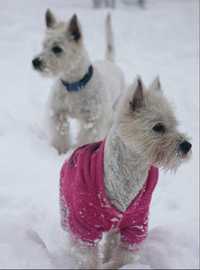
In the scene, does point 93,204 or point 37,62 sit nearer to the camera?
point 93,204

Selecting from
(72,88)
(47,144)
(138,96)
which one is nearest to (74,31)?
(72,88)

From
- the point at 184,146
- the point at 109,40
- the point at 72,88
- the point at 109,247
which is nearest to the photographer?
the point at 184,146

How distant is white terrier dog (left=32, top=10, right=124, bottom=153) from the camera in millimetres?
5387

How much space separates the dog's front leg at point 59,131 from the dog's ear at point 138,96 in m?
2.68

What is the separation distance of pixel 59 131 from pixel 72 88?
1.68ft

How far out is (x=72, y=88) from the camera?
539cm

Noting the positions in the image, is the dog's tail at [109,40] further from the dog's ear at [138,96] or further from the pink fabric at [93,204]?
the dog's ear at [138,96]

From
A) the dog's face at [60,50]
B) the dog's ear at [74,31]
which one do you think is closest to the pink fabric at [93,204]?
the dog's face at [60,50]

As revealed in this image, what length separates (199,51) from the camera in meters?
9.93

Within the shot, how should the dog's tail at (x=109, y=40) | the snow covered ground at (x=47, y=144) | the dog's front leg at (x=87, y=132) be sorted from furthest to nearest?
the dog's tail at (x=109, y=40) → the dog's front leg at (x=87, y=132) → the snow covered ground at (x=47, y=144)

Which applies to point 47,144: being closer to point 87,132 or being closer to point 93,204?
point 87,132

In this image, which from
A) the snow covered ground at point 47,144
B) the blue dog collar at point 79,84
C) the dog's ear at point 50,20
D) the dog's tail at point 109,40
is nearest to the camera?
the snow covered ground at point 47,144

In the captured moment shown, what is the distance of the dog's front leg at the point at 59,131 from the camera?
17.9 feet

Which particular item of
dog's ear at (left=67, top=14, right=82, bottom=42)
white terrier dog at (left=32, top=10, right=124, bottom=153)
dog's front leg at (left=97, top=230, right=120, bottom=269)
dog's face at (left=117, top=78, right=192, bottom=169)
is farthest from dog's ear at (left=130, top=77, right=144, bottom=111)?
dog's ear at (left=67, top=14, right=82, bottom=42)
